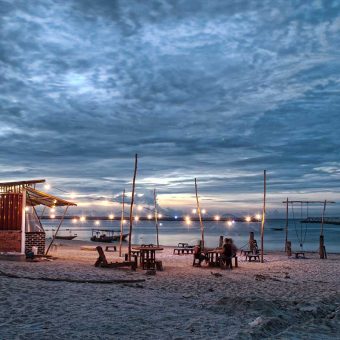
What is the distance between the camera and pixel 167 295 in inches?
480

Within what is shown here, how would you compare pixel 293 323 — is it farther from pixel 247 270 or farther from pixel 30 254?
pixel 30 254

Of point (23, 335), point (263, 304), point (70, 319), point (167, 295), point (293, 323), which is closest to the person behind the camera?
point (23, 335)

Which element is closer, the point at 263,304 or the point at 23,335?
the point at 23,335

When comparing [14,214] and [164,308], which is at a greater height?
[14,214]

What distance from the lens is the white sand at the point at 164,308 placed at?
8.12m

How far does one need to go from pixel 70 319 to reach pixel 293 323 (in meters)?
4.78

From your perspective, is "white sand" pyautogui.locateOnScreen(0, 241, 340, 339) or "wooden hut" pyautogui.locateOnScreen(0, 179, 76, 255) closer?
"white sand" pyautogui.locateOnScreen(0, 241, 340, 339)

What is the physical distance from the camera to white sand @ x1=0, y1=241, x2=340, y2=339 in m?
8.12

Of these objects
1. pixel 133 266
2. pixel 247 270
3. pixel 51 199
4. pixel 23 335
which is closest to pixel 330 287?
pixel 247 270

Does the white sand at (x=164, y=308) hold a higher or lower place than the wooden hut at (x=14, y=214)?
lower

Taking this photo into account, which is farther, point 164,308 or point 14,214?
point 14,214

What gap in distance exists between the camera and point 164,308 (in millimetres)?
10258

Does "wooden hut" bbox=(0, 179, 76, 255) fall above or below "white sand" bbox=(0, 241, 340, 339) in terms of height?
above

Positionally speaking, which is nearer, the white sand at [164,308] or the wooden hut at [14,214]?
the white sand at [164,308]
